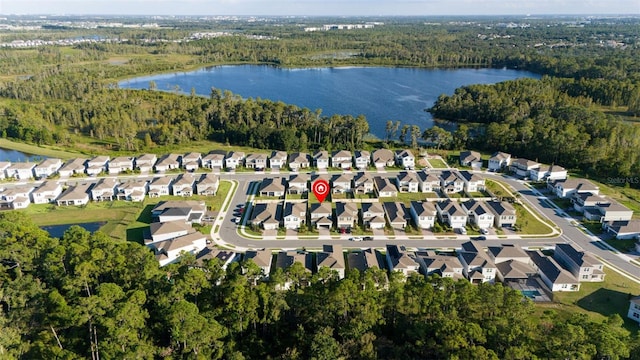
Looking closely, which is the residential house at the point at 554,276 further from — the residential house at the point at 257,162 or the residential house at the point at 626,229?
the residential house at the point at 257,162

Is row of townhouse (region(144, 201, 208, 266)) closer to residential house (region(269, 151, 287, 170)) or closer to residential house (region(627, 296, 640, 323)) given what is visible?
residential house (region(269, 151, 287, 170))

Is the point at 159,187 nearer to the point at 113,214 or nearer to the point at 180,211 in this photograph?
the point at 113,214

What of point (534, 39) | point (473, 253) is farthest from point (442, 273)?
point (534, 39)

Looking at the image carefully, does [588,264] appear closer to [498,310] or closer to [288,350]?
[498,310]

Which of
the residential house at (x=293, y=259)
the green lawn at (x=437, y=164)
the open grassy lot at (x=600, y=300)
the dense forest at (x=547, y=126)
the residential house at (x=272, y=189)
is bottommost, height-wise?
the open grassy lot at (x=600, y=300)

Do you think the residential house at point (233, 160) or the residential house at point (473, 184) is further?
the residential house at point (233, 160)

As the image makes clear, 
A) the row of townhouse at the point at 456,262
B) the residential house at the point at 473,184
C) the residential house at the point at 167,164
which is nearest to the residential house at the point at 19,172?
the residential house at the point at 167,164
